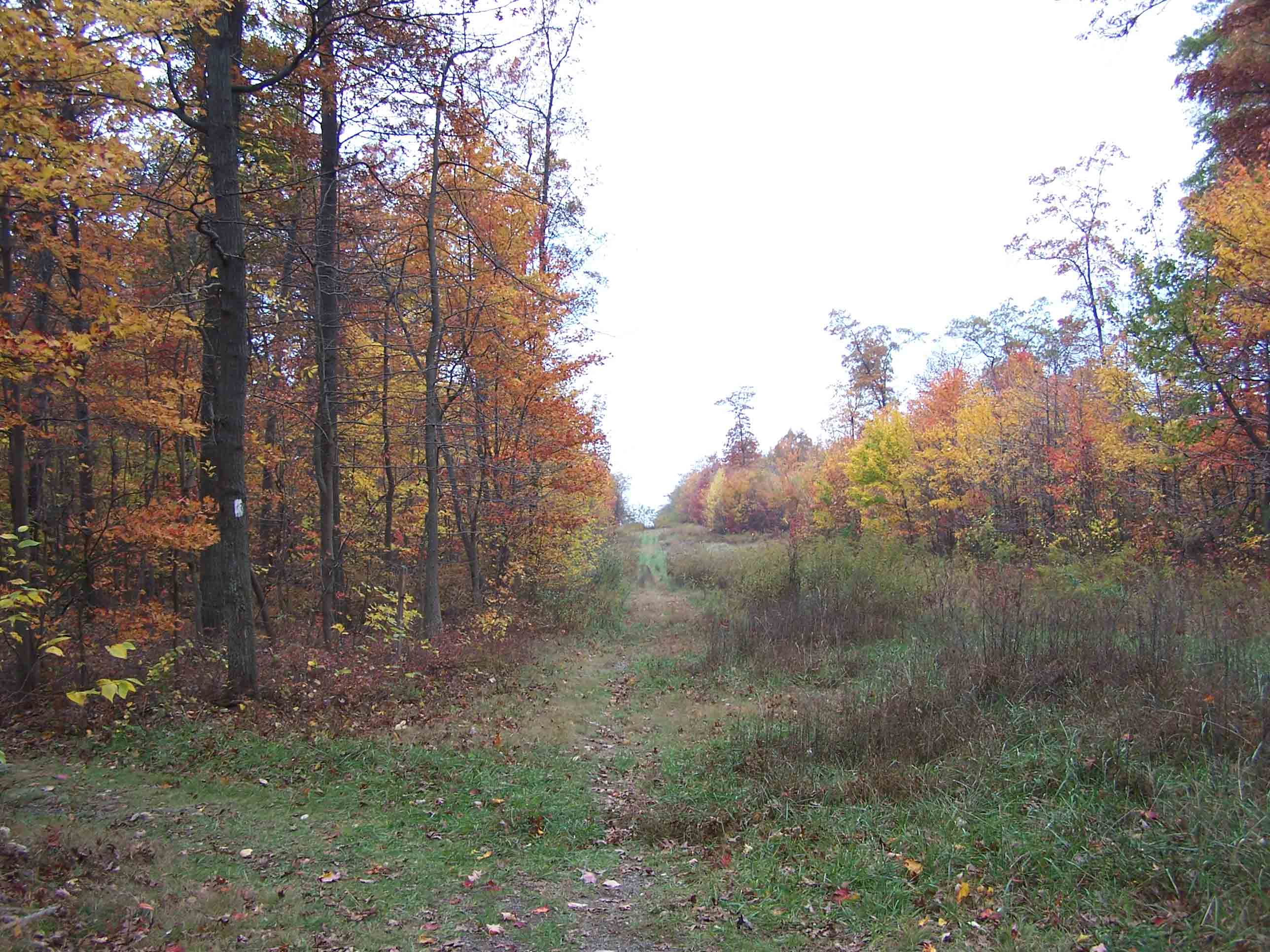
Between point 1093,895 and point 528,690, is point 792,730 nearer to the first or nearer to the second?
point 1093,895

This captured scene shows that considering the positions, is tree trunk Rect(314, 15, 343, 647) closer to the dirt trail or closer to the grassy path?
the grassy path

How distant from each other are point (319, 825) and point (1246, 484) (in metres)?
16.4

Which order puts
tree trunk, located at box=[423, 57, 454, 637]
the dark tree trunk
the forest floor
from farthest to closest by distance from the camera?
tree trunk, located at box=[423, 57, 454, 637] → the dark tree trunk → the forest floor

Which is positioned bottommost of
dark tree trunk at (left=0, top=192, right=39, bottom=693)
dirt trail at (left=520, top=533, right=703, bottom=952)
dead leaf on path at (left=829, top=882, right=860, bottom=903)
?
dirt trail at (left=520, top=533, right=703, bottom=952)

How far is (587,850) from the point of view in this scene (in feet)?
18.2

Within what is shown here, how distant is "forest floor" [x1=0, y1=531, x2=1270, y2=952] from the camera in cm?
370

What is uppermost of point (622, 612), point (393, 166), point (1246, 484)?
point (393, 166)

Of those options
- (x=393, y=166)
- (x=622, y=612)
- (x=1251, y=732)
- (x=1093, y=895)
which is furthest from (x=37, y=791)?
(x=622, y=612)

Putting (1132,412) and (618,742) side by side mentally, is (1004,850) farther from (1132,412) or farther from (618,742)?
(1132,412)

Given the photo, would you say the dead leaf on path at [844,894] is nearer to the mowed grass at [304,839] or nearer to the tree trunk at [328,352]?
the mowed grass at [304,839]

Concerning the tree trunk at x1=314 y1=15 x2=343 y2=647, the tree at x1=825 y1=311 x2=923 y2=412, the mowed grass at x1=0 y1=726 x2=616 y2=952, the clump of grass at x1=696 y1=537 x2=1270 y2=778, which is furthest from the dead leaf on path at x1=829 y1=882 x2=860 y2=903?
the tree at x1=825 y1=311 x2=923 y2=412

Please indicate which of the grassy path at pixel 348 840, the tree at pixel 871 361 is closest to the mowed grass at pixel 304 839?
the grassy path at pixel 348 840

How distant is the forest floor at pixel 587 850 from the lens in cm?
370

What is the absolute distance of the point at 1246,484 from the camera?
12.9 meters
